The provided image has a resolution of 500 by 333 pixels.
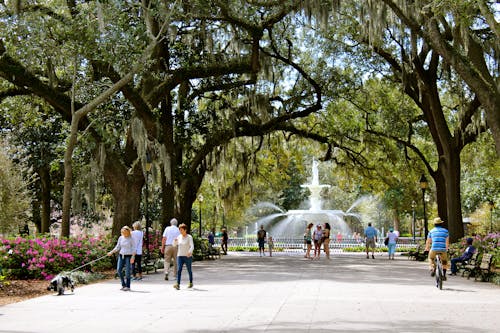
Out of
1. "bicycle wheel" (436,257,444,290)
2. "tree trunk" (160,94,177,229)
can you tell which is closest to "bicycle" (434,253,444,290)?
"bicycle wheel" (436,257,444,290)

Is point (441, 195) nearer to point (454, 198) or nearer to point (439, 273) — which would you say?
point (454, 198)

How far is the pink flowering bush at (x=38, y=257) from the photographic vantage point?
15.8 m

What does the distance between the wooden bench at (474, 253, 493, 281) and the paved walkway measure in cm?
61

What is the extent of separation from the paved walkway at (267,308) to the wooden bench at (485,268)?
61 centimetres

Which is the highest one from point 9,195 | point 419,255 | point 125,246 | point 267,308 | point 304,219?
point 9,195

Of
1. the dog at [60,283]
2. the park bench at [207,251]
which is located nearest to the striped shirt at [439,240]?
the dog at [60,283]

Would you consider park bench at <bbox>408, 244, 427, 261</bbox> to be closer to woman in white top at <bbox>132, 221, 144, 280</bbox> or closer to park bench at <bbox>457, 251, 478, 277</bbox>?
park bench at <bbox>457, 251, 478, 277</bbox>

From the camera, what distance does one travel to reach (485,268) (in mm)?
15703

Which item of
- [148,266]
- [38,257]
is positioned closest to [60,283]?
[38,257]

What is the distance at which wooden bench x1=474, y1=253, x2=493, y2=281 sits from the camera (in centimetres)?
1567

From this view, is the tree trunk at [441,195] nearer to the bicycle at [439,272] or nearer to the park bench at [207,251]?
the park bench at [207,251]

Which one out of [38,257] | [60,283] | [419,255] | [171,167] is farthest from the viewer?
[419,255]

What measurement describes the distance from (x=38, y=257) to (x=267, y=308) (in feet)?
26.8

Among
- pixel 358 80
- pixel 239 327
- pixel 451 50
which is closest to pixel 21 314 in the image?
pixel 239 327
